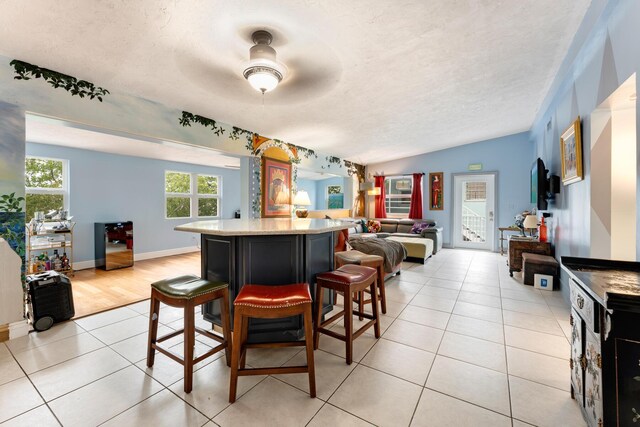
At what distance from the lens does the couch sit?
6.23 metres

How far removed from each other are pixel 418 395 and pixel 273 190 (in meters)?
4.02

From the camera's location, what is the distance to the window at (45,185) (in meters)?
4.59

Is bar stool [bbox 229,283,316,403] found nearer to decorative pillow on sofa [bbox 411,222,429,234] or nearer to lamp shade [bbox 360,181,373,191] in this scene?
decorative pillow on sofa [bbox 411,222,429,234]

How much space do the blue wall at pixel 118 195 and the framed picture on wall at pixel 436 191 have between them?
6181 mm

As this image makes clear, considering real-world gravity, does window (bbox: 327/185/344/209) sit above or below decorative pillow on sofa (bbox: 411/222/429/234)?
above

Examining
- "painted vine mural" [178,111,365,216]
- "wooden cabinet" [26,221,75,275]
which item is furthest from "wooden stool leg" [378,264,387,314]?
"wooden cabinet" [26,221,75,275]

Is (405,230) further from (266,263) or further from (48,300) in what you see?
(48,300)

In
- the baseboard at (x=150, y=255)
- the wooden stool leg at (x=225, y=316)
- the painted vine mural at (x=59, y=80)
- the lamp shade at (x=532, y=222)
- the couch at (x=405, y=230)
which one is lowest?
the baseboard at (x=150, y=255)

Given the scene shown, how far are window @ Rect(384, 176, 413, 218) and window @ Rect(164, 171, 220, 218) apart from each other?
16.2 ft

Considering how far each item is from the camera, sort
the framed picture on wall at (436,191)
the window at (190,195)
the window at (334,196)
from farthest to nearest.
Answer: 1. the window at (334,196)
2. the framed picture on wall at (436,191)
3. the window at (190,195)

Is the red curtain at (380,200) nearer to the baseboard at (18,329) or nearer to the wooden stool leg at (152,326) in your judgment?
the wooden stool leg at (152,326)

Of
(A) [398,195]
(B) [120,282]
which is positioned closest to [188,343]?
(B) [120,282]

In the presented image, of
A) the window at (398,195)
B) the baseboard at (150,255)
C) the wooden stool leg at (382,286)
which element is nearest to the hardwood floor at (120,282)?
the baseboard at (150,255)

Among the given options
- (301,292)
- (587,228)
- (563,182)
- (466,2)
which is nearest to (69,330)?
(301,292)
